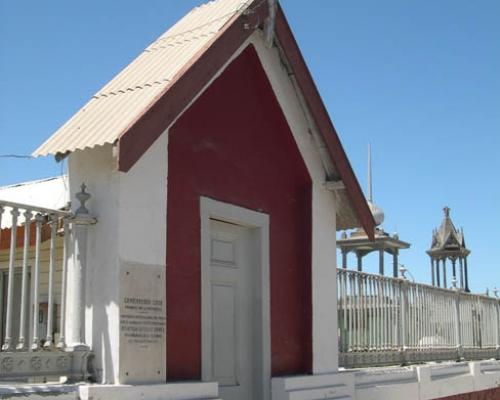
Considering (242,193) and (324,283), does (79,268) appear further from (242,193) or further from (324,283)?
(324,283)

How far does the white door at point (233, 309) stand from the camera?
791 cm

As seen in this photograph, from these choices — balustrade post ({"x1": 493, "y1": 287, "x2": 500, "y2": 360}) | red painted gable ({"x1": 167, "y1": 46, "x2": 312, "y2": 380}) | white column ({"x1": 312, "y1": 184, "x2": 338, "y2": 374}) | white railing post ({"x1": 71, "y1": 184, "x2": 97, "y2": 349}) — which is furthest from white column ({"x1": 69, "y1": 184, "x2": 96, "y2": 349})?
balustrade post ({"x1": 493, "y1": 287, "x2": 500, "y2": 360})

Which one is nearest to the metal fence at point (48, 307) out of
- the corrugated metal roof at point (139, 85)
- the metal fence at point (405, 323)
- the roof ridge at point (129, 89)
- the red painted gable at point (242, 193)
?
the corrugated metal roof at point (139, 85)

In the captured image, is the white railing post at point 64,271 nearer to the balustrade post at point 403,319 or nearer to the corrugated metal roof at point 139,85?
the corrugated metal roof at point 139,85

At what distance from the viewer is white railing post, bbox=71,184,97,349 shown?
6391 mm

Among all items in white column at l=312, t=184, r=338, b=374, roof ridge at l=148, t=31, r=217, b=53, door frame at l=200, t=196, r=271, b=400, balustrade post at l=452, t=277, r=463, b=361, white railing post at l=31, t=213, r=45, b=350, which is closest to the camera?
white railing post at l=31, t=213, r=45, b=350

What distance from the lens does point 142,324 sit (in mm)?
6641

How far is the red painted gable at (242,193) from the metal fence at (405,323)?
1.35 meters

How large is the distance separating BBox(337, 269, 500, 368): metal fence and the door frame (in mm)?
2053

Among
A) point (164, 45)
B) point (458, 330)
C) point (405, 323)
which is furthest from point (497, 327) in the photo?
point (164, 45)

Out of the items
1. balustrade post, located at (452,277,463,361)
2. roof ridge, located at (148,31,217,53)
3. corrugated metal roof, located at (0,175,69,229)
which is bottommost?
balustrade post, located at (452,277,463,361)

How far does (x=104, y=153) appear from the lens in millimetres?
6668

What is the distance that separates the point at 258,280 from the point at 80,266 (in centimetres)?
239

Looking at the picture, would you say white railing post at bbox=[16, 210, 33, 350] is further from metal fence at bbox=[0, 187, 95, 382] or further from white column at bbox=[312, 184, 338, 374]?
white column at bbox=[312, 184, 338, 374]
